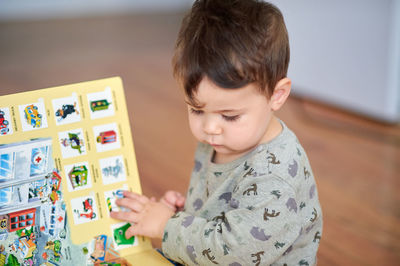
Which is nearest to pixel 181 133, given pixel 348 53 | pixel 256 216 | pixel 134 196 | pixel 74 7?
pixel 348 53

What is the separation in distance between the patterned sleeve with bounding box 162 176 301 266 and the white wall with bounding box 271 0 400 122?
5.20ft

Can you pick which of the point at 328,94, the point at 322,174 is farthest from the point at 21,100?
the point at 328,94

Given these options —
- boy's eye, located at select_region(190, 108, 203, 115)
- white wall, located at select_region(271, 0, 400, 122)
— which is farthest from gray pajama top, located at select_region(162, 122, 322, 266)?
white wall, located at select_region(271, 0, 400, 122)

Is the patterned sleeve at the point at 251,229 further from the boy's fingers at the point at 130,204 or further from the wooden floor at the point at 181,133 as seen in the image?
the wooden floor at the point at 181,133

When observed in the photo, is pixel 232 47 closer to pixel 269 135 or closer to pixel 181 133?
pixel 269 135

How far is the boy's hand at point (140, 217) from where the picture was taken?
2.71ft

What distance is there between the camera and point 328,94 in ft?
8.16

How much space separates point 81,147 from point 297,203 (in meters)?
0.34

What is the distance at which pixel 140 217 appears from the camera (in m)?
0.84

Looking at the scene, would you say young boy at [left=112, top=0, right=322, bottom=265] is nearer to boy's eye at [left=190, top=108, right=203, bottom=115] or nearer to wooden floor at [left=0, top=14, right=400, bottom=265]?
boy's eye at [left=190, top=108, right=203, bottom=115]

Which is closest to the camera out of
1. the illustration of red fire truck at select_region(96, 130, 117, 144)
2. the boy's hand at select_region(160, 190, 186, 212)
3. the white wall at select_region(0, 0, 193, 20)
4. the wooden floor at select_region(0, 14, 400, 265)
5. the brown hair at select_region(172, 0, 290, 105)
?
the brown hair at select_region(172, 0, 290, 105)

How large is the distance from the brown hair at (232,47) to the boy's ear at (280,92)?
1 cm

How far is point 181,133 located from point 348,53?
2.74 ft

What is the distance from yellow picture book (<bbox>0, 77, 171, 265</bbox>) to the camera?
75 centimetres
